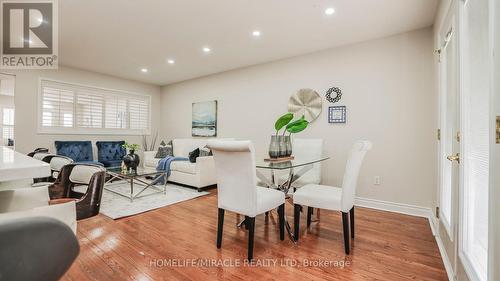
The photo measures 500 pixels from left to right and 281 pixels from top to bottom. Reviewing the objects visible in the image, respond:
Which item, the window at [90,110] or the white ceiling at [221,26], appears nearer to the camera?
the white ceiling at [221,26]

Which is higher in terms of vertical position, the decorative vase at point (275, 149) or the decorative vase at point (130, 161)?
the decorative vase at point (275, 149)

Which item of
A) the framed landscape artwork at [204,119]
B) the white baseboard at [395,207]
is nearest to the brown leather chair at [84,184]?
the white baseboard at [395,207]

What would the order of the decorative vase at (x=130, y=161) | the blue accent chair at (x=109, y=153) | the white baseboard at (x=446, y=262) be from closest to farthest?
the white baseboard at (x=446, y=262)
the decorative vase at (x=130, y=161)
the blue accent chair at (x=109, y=153)

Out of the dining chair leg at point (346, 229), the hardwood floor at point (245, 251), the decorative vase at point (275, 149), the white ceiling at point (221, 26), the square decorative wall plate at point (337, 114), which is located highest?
the white ceiling at point (221, 26)

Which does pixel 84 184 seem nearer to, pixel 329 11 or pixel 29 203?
pixel 29 203

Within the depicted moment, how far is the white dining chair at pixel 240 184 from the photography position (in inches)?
74.9

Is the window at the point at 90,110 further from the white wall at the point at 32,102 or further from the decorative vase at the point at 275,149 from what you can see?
the decorative vase at the point at 275,149

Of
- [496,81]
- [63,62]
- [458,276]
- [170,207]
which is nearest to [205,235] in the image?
[170,207]

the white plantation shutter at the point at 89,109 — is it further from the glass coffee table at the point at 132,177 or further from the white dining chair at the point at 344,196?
the white dining chair at the point at 344,196

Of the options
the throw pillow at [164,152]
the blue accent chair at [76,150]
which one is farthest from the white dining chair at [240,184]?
the blue accent chair at [76,150]

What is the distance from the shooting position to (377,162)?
3369 millimetres

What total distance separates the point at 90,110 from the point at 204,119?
260 centimetres

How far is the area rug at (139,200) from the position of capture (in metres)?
3.12

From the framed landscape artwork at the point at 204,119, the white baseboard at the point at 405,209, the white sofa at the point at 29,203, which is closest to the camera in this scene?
the white sofa at the point at 29,203
